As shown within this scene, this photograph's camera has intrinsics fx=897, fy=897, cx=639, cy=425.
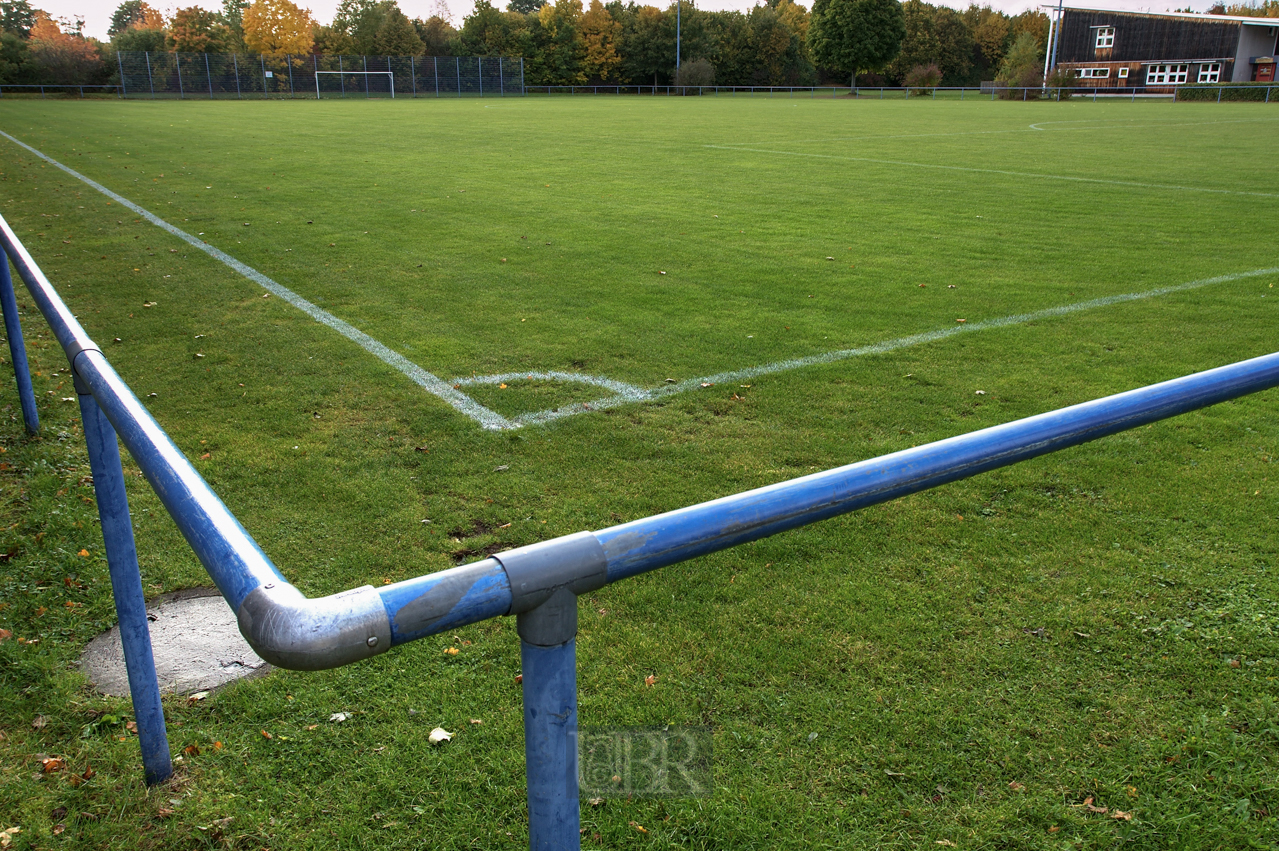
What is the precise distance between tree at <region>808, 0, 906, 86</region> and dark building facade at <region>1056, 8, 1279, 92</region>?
13.9 meters

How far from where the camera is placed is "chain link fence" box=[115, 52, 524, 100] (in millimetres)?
53125

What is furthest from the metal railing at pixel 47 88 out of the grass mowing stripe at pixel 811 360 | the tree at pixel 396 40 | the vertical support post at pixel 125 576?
the vertical support post at pixel 125 576

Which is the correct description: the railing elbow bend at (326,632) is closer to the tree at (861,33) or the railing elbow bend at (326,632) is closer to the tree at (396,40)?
the tree at (396,40)

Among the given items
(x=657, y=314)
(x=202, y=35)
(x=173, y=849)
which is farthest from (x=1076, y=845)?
(x=202, y=35)

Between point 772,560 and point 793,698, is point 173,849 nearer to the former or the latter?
point 793,698

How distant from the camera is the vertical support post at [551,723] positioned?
3.56 feet

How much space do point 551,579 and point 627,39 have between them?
3501 inches

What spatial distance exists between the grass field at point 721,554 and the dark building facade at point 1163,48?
71.0 metres

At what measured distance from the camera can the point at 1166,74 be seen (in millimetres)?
70250

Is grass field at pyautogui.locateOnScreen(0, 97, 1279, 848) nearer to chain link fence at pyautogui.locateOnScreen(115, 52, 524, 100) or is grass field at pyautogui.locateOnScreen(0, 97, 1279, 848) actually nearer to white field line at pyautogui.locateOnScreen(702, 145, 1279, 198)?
white field line at pyautogui.locateOnScreen(702, 145, 1279, 198)

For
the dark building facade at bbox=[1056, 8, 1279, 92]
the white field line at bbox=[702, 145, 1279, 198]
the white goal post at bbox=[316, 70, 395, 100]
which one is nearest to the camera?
the white field line at bbox=[702, 145, 1279, 198]

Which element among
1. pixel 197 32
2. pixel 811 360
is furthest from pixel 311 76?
pixel 811 360

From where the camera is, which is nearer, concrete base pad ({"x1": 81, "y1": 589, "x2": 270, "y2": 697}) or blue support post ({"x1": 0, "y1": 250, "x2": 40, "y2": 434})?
concrete base pad ({"x1": 81, "y1": 589, "x2": 270, "y2": 697})

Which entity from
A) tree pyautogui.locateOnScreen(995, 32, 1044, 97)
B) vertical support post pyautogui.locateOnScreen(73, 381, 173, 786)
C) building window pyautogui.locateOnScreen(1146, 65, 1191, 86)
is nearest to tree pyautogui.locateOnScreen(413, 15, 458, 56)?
tree pyautogui.locateOnScreen(995, 32, 1044, 97)
